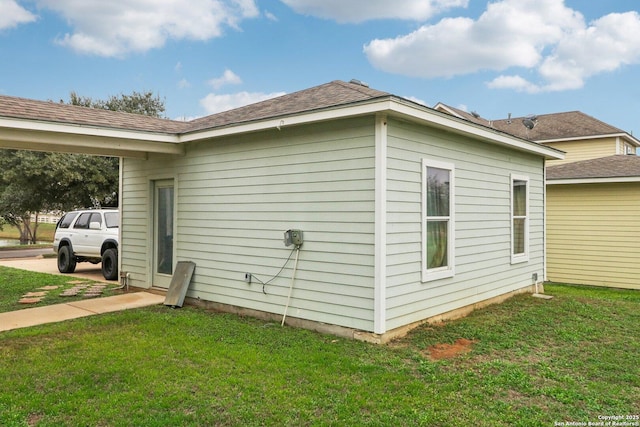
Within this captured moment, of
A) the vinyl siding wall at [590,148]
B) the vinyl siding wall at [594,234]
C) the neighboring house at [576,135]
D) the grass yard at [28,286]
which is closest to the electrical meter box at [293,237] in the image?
the grass yard at [28,286]

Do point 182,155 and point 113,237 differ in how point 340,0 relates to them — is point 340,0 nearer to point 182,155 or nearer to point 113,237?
point 182,155

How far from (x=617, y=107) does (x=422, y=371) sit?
20.2 metres

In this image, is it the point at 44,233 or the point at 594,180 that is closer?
the point at 594,180

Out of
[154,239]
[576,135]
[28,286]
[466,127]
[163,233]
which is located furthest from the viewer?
[576,135]

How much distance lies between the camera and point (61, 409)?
3154 mm

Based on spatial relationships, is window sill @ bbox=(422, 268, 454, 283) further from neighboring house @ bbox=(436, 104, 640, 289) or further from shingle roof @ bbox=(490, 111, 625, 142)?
shingle roof @ bbox=(490, 111, 625, 142)

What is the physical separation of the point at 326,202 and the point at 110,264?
677 cm

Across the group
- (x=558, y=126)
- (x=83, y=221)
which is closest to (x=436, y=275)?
(x=83, y=221)

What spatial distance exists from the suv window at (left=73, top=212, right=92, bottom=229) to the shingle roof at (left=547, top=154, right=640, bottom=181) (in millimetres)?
11415

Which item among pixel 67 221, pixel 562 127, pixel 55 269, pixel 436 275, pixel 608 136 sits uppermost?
pixel 562 127

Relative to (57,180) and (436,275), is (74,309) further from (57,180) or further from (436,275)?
(57,180)

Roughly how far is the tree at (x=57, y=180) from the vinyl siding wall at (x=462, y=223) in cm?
1703

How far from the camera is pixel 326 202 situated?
5.34m

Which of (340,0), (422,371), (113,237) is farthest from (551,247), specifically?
(113,237)
